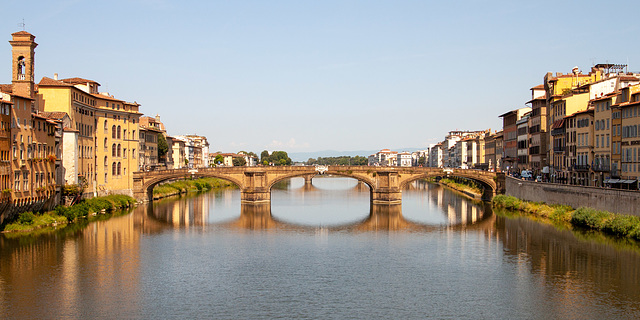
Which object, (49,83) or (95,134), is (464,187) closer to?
(95,134)

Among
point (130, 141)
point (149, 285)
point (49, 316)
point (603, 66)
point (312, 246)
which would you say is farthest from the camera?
Answer: point (130, 141)

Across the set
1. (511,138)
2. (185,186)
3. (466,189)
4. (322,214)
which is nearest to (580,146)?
(322,214)

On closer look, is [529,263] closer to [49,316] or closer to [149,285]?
[149,285]

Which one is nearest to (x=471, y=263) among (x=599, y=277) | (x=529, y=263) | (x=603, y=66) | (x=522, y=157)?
(x=529, y=263)

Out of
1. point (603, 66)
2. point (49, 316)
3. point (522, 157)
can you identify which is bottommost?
point (49, 316)

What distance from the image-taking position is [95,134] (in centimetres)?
7644

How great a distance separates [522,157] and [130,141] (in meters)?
53.1

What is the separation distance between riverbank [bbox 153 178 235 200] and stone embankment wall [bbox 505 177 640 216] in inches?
1893

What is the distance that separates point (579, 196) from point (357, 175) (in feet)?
115

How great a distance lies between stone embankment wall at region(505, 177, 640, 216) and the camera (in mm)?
47281

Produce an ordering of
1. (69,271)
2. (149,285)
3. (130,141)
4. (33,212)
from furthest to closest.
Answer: (130,141), (33,212), (69,271), (149,285)

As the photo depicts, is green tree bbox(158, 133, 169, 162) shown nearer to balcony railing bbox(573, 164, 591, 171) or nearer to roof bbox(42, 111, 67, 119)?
roof bbox(42, 111, 67, 119)

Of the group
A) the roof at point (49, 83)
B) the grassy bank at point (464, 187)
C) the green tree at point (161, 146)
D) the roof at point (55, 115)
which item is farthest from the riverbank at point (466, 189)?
the roof at point (49, 83)

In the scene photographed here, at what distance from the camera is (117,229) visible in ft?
189
